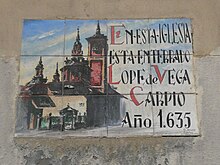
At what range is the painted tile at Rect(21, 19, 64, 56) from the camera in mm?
4734

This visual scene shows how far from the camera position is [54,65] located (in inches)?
184

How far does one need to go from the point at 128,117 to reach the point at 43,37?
1.08 metres

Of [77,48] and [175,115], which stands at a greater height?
[77,48]

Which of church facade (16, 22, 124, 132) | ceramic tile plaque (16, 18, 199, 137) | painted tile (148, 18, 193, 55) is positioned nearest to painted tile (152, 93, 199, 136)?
ceramic tile plaque (16, 18, 199, 137)

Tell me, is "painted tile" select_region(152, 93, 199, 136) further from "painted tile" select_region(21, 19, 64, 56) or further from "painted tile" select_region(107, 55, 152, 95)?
"painted tile" select_region(21, 19, 64, 56)

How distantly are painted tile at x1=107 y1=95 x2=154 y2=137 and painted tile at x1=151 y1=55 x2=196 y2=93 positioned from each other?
→ 0.20m

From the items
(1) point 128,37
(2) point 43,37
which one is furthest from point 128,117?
(2) point 43,37

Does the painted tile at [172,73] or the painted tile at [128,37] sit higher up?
the painted tile at [128,37]

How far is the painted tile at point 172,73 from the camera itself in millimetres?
A: 4582

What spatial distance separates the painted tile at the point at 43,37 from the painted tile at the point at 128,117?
69 cm

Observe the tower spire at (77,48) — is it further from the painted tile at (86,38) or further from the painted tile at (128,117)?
the painted tile at (128,117)

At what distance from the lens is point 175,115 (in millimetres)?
4477

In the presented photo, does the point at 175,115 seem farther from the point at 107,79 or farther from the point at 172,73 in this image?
the point at 107,79

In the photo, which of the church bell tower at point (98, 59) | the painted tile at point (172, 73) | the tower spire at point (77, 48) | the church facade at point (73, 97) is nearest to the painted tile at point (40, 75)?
the church facade at point (73, 97)
